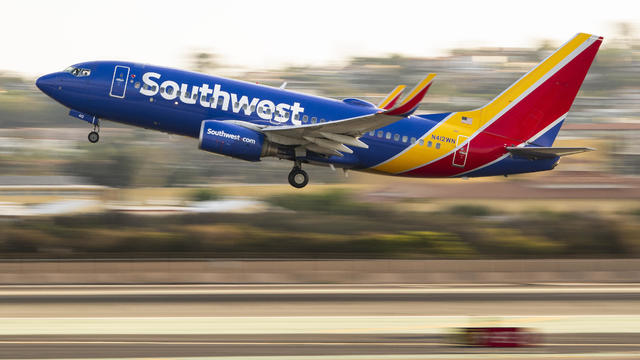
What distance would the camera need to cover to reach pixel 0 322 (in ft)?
92.4

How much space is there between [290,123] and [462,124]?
26.7 feet

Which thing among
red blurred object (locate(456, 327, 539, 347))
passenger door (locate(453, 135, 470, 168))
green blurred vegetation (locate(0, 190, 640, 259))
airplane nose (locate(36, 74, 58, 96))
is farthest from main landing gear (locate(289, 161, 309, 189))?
red blurred object (locate(456, 327, 539, 347))

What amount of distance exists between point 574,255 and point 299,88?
281 feet

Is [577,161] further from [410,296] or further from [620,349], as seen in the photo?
[620,349]

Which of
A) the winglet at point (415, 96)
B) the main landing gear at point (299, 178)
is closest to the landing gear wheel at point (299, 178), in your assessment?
the main landing gear at point (299, 178)

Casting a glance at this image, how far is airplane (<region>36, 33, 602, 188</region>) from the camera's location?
3506 cm

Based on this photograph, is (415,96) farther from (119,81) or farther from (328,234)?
(328,234)

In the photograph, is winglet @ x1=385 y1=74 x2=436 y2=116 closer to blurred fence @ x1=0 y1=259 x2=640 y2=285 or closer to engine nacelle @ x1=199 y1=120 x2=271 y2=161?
engine nacelle @ x1=199 y1=120 x2=271 y2=161

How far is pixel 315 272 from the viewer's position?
1796 inches

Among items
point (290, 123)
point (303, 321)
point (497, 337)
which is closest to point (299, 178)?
point (290, 123)

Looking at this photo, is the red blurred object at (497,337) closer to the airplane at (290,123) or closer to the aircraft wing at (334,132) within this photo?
the aircraft wing at (334,132)

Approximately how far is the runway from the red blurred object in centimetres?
30

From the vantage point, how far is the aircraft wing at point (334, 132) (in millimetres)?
33094

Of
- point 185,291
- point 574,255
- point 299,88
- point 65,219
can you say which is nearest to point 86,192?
point 65,219
